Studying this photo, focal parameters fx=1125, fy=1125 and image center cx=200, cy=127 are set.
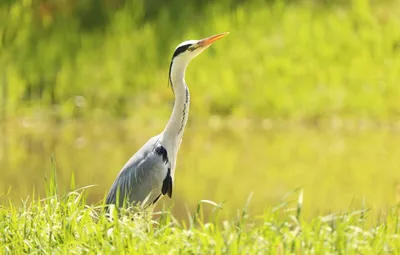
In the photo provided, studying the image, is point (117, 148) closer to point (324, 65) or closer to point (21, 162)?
point (21, 162)

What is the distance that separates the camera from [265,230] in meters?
5.09

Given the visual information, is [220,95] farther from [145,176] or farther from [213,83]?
[145,176]

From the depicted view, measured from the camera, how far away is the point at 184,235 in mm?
5051

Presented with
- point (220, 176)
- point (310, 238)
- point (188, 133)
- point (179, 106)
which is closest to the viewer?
point (310, 238)

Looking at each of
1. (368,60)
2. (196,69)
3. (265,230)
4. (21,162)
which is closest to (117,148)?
(21,162)

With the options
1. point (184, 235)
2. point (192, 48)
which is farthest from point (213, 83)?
point (184, 235)

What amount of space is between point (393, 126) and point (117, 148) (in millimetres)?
3341

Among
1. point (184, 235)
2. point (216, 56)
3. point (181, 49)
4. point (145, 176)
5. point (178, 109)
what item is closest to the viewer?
point (184, 235)

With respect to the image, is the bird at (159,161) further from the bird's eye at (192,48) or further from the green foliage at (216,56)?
the green foliage at (216,56)

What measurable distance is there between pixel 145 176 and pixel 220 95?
21.7 feet

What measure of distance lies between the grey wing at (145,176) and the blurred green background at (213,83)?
3489mm

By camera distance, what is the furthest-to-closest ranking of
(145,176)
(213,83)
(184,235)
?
(213,83), (145,176), (184,235)

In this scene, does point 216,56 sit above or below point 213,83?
above

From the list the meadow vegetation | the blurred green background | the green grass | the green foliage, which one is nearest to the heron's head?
the green grass
